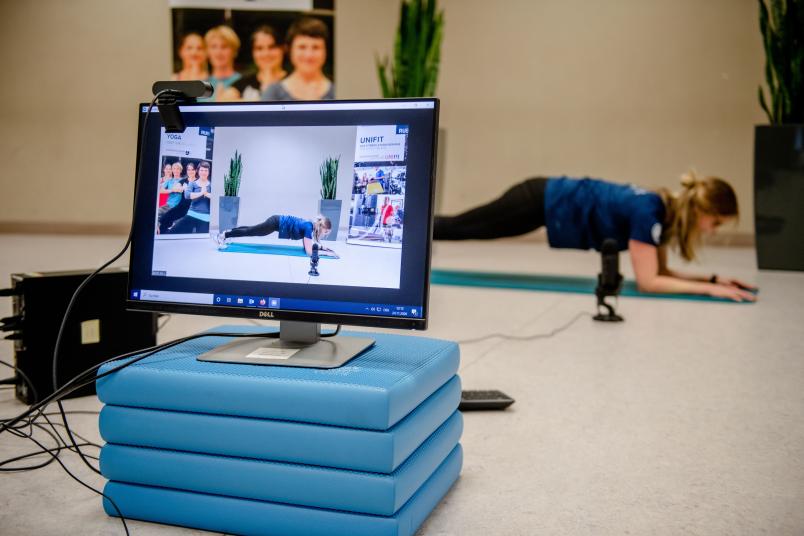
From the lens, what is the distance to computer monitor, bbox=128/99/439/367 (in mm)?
1108

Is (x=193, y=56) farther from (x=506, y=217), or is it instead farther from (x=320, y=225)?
(x=320, y=225)

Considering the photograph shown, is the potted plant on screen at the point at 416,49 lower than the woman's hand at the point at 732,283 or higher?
higher

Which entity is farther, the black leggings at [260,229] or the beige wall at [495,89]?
the beige wall at [495,89]

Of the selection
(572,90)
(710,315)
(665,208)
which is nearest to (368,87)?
(572,90)

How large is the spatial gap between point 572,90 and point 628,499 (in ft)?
17.4

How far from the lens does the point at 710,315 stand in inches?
118

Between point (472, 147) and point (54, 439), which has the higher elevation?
point (472, 147)

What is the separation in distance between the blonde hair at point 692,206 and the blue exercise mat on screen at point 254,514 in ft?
8.07

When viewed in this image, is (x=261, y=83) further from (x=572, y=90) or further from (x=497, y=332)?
(x=497, y=332)

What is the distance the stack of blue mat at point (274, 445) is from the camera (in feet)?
3.29

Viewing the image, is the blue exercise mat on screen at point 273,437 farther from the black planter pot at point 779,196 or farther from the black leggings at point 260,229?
the black planter pot at point 779,196

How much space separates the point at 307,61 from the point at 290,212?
557cm

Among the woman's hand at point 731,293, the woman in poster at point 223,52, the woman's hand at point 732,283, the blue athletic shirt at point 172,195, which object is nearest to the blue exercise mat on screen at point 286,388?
the blue athletic shirt at point 172,195

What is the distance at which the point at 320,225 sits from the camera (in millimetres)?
1145
